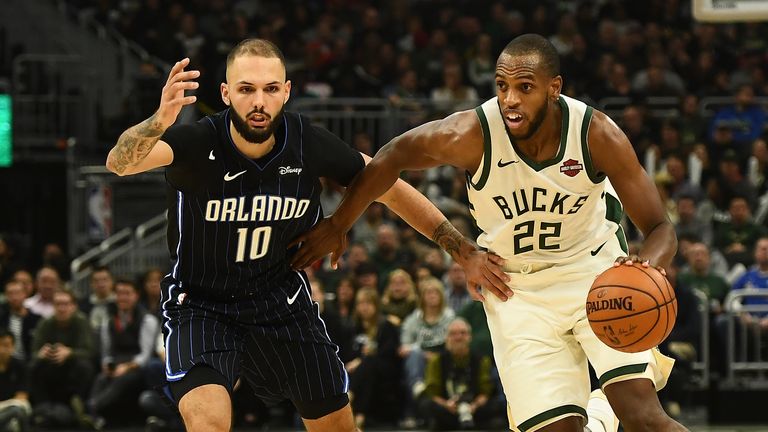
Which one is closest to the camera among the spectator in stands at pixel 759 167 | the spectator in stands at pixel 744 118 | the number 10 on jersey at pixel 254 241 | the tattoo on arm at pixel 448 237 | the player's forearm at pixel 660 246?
the player's forearm at pixel 660 246

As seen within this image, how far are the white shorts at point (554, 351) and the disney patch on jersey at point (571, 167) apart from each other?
0.46 metres

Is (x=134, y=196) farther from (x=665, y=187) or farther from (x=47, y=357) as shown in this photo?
(x=665, y=187)

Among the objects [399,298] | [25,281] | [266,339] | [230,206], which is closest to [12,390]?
[25,281]

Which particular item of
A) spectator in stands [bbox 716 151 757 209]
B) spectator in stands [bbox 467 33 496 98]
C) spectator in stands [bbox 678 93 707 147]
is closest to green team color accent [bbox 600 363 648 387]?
spectator in stands [bbox 716 151 757 209]

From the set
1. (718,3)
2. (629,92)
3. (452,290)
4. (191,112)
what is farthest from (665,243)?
(191,112)

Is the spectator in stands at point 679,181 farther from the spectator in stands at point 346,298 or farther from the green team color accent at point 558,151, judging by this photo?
the green team color accent at point 558,151

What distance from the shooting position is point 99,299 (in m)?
13.5

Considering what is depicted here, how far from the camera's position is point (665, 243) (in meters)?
5.91

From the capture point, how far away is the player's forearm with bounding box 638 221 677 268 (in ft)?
19.3

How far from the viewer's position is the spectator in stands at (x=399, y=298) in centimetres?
1284

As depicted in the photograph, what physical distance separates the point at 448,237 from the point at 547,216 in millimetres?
732

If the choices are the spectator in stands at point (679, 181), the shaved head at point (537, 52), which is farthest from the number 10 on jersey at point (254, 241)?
the spectator in stands at point (679, 181)

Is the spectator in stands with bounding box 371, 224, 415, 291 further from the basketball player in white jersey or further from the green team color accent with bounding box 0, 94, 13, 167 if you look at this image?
the basketball player in white jersey

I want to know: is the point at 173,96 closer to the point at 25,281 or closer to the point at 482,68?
the point at 25,281
